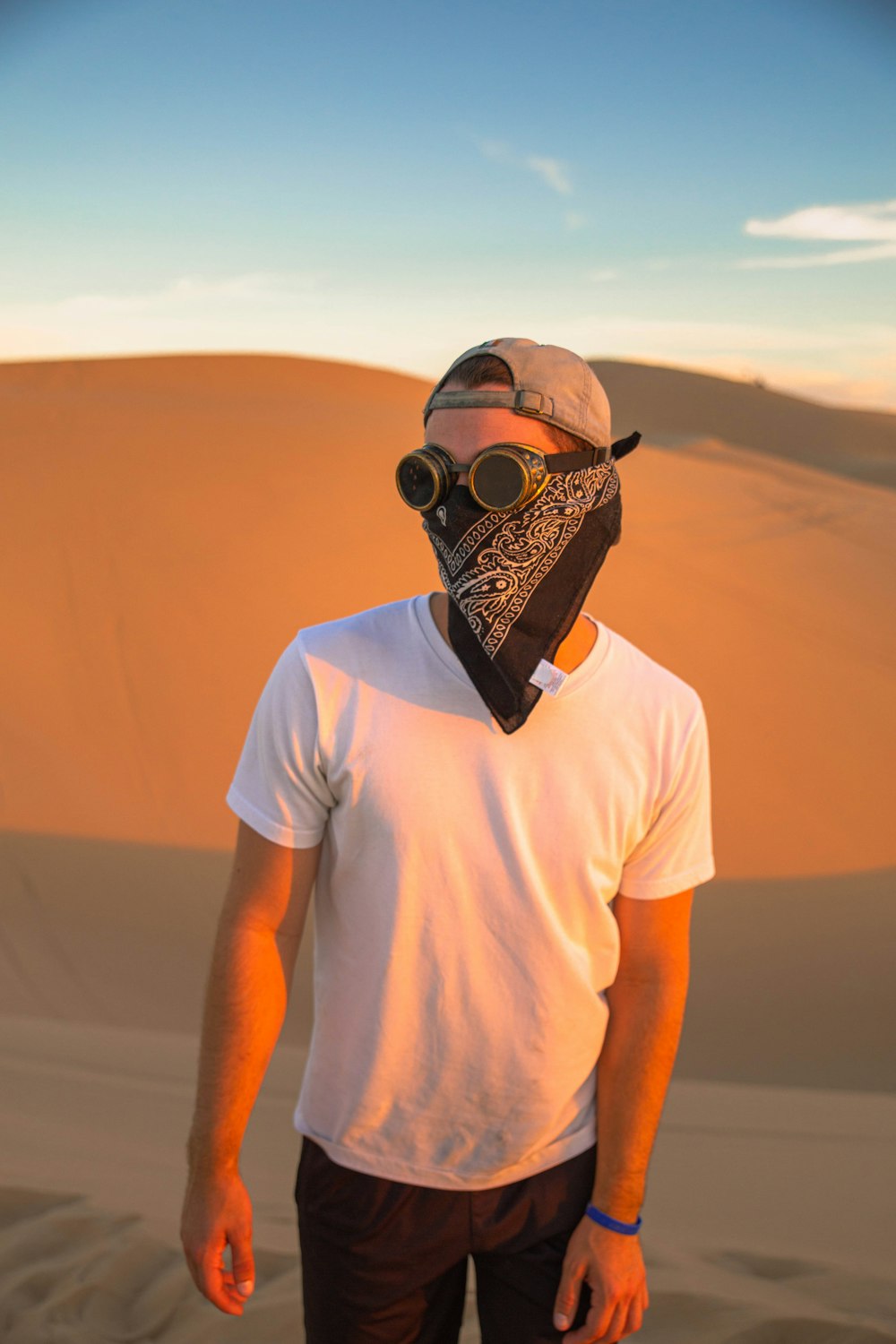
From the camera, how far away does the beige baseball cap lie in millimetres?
1878

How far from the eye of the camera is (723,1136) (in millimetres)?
4480

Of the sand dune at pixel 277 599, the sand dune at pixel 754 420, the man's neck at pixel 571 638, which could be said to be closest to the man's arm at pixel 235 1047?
the man's neck at pixel 571 638

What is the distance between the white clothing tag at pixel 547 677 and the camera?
6.15ft

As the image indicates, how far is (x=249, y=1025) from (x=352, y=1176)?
323 millimetres

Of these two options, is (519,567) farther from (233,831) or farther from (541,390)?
(233,831)

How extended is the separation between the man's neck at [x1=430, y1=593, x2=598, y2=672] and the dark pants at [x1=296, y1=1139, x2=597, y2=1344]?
902 mm

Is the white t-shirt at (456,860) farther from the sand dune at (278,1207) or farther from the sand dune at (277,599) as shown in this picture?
the sand dune at (277,599)

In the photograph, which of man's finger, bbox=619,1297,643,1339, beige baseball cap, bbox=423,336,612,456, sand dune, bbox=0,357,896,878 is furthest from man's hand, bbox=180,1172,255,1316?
sand dune, bbox=0,357,896,878

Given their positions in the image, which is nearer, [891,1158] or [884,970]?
[891,1158]

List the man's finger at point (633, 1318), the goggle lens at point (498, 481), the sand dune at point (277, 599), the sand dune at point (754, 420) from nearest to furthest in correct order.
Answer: the goggle lens at point (498, 481) → the man's finger at point (633, 1318) → the sand dune at point (277, 599) → the sand dune at point (754, 420)

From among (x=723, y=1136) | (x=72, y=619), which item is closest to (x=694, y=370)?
(x=72, y=619)

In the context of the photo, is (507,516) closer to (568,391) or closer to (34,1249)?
(568,391)

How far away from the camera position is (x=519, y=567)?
6.45 feet

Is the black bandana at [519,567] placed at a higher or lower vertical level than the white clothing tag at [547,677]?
higher
